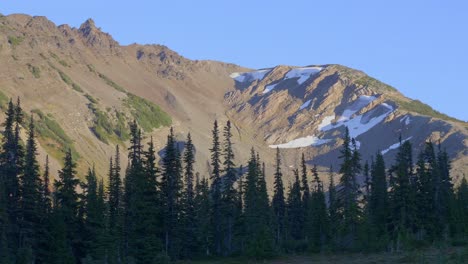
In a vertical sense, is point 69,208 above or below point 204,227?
above

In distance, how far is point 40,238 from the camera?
69938 mm

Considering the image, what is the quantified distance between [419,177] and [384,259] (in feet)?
92.9

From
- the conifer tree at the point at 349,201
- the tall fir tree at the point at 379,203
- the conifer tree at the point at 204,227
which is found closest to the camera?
the conifer tree at the point at 349,201

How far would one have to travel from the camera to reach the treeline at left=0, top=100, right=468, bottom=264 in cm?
6856

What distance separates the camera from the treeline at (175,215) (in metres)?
68.6

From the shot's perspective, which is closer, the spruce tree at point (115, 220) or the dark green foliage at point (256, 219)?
the spruce tree at point (115, 220)

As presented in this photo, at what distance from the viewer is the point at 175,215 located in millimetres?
77062

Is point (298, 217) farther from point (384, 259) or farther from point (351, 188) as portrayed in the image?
point (384, 259)

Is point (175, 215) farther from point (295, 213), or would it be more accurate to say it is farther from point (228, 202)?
point (295, 213)

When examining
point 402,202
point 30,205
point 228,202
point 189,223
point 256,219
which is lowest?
point 189,223

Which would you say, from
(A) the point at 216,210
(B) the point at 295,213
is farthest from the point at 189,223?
(B) the point at 295,213

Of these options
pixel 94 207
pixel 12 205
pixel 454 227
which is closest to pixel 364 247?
pixel 454 227

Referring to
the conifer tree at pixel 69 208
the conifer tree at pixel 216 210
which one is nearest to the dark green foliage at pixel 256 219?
the conifer tree at pixel 216 210

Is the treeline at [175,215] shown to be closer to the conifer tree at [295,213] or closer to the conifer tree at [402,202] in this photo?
the conifer tree at [402,202]
